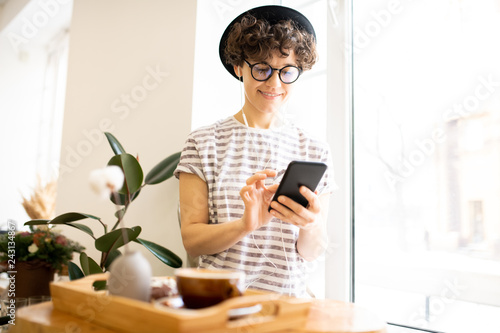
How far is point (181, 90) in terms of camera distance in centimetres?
217

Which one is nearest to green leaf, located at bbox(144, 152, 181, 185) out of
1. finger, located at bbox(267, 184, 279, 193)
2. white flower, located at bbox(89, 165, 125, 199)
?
finger, located at bbox(267, 184, 279, 193)

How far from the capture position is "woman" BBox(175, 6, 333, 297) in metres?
1.36

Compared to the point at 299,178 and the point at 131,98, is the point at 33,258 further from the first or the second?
the point at 299,178

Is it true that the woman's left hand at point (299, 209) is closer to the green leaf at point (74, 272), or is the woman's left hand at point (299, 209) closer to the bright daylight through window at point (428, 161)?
the bright daylight through window at point (428, 161)

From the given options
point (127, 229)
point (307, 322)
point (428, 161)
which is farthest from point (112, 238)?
point (428, 161)

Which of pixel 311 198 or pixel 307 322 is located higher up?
pixel 311 198

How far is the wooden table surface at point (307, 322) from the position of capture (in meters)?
0.73

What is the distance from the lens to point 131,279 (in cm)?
74

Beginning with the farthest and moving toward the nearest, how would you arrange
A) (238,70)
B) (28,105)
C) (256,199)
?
(28,105) < (238,70) < (256,199)

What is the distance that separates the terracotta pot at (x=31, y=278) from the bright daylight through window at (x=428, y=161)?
150cm

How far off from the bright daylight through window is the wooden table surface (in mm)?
818

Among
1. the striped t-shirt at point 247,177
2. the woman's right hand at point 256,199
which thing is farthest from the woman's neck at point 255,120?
the woman's right hand at point 256,199

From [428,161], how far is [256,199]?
0.87m

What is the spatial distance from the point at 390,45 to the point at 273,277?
3.90ft
